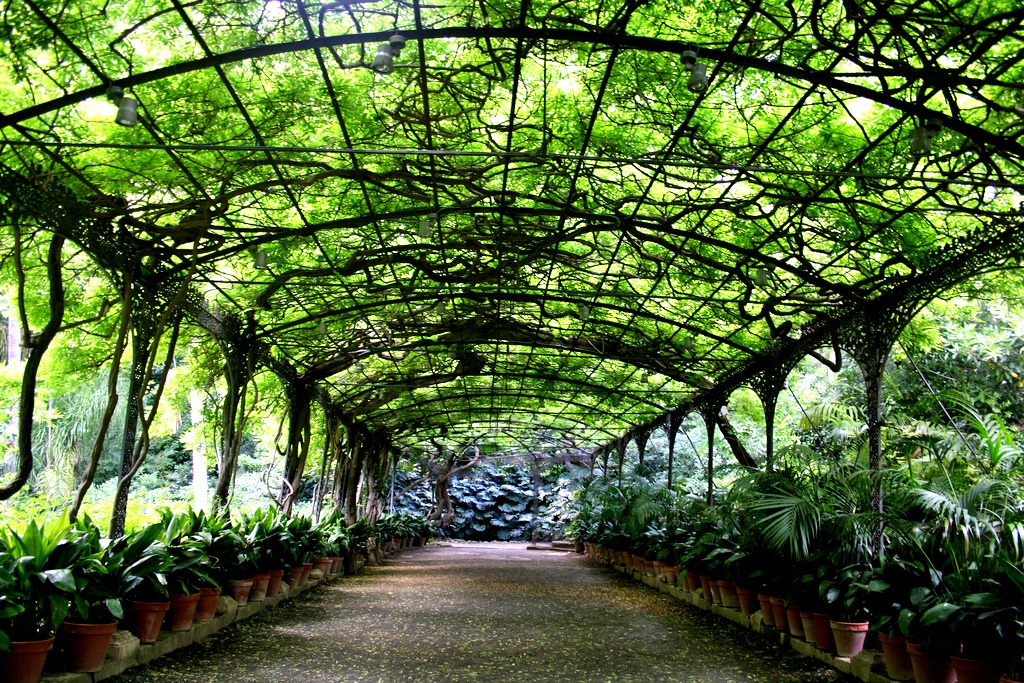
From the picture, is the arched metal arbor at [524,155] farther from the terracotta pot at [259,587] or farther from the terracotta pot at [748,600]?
the terracotta pot at [748,600]

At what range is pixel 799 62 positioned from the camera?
4.60 m

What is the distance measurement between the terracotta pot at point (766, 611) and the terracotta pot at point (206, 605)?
4.56 m

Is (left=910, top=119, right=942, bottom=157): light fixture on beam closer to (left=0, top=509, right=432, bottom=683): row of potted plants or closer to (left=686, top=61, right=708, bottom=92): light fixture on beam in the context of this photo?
(left=686, top=61, right=708, bottom=92): light fixture on beam

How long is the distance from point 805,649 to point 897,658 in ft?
4.39

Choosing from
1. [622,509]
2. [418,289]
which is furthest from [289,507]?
[622,509]

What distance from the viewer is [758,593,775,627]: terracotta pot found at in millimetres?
6977

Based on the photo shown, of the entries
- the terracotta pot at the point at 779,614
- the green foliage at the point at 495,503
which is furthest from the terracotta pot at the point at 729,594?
the green foliage at the point at 495,503

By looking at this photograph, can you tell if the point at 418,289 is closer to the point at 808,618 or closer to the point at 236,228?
the point at 236,228

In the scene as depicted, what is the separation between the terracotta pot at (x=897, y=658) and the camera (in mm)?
4863

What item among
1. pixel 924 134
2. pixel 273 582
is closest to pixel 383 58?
pixel 924 134

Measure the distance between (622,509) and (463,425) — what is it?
222 inches

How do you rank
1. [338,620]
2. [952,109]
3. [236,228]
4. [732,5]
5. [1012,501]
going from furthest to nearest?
[338,620] < [236,228] < [1012,501] < [952,109] < [732,5]

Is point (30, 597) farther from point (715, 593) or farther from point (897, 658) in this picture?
point (715, 593)

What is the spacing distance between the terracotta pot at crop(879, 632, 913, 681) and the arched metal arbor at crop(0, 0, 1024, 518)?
252 centimetres
